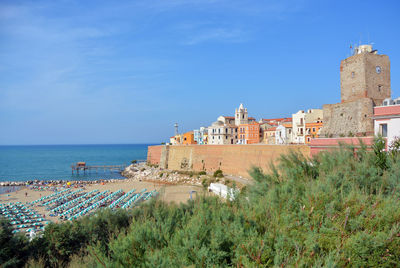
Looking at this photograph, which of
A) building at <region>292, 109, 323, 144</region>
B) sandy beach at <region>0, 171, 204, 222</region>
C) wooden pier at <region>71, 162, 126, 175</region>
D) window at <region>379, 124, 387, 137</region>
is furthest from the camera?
wooden pier at <region>71, 162, 126, 175</region>

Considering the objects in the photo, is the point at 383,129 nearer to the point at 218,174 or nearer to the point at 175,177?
the point at 218,174

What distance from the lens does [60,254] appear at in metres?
8.98

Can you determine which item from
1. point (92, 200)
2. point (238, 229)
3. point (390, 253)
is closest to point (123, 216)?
point (238, 229)

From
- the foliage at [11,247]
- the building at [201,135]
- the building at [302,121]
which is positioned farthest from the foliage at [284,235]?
the building at [201,135]

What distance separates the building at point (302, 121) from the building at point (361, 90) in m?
13.9

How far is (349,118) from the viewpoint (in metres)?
21.4

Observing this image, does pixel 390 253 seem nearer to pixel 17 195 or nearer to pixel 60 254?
pixel 60 254

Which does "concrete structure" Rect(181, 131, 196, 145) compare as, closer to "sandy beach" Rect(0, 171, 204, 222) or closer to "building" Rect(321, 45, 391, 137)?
"sandy beach" Rect(0, 171, 204, 222)

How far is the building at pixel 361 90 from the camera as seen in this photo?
20625 millimetres

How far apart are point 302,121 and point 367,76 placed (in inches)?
653

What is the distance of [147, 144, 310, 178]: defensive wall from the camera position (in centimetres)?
2763

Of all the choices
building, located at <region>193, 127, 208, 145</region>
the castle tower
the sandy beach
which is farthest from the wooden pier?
the castle tower

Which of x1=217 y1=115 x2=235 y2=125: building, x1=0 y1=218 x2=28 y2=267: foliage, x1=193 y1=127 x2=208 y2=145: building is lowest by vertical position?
x1=0 y1=218 x2=28 y2=267: foliage

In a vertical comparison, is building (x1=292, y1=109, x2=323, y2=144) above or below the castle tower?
below
